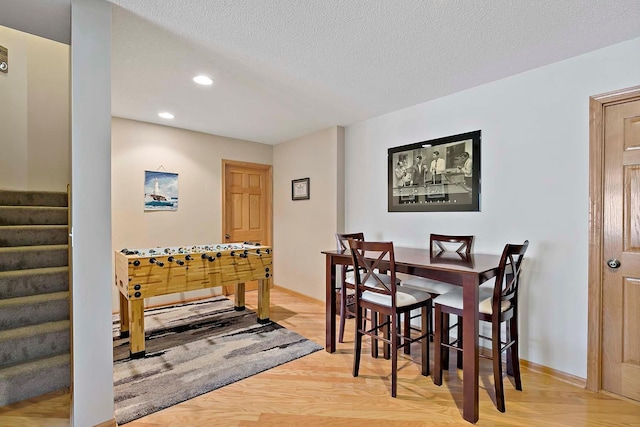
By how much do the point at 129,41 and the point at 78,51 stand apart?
57cm

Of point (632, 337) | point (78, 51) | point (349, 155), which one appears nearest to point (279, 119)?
point (349, 155)

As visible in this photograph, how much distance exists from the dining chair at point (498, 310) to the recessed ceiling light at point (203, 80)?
2.60 metres

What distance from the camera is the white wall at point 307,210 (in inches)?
162

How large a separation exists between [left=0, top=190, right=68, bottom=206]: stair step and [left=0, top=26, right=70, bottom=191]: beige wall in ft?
0.88

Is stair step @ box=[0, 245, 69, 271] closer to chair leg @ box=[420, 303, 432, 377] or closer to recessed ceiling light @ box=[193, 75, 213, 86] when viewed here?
recessed ceiling light @ box=[193, 75, 213, 86]

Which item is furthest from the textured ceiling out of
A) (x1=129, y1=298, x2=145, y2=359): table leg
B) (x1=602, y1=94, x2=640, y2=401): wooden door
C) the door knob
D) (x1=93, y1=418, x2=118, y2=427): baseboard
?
(x1=93, y1=418, x2=118, y2=427): baseboard

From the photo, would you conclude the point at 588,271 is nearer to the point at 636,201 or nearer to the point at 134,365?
the point at 636,201

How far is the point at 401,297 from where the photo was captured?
2266 millimetres

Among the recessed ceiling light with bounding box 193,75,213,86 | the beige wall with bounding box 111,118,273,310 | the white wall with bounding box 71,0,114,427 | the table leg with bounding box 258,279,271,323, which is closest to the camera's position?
the white wall with bounding box 71,0,114,427

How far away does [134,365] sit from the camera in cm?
254

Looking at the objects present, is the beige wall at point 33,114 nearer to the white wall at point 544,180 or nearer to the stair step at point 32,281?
the stair step at point 32,281

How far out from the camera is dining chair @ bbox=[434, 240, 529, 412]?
1976 mm

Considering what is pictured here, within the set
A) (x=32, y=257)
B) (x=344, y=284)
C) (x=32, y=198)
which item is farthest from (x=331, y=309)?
(x=32, y=198)

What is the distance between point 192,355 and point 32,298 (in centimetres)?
131
